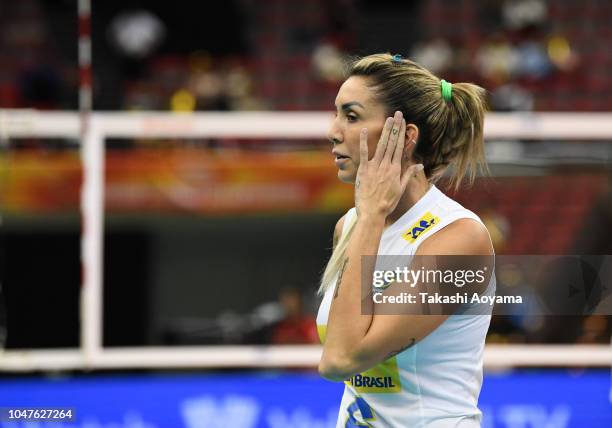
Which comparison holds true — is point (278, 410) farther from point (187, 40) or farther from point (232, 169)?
point (187, 40)

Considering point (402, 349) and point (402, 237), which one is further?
point (402, 237)

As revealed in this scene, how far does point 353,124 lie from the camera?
274 centimetres

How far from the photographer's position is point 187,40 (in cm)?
1427

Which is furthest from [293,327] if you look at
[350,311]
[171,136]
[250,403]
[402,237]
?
[350,311]

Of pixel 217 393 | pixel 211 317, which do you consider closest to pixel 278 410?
pixel 217 393

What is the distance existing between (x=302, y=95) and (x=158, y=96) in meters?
1.97

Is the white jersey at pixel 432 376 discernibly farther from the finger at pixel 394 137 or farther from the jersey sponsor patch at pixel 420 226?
the finger at pixel 394 137

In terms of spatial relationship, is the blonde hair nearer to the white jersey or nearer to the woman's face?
the woman's face

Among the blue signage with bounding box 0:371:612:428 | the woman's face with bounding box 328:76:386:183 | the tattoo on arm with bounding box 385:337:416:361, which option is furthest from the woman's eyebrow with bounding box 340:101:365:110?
the blue signage with bounding box 0:371:612:428

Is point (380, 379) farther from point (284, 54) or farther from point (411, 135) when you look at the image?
point (284, 54)

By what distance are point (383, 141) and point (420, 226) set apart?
253mm

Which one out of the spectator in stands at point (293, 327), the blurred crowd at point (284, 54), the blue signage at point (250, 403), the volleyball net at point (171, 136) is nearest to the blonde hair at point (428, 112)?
the blue signage at point (250, 403)

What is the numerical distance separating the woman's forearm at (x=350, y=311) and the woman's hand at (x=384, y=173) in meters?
0.04

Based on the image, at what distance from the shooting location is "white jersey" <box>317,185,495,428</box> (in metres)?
2.56
